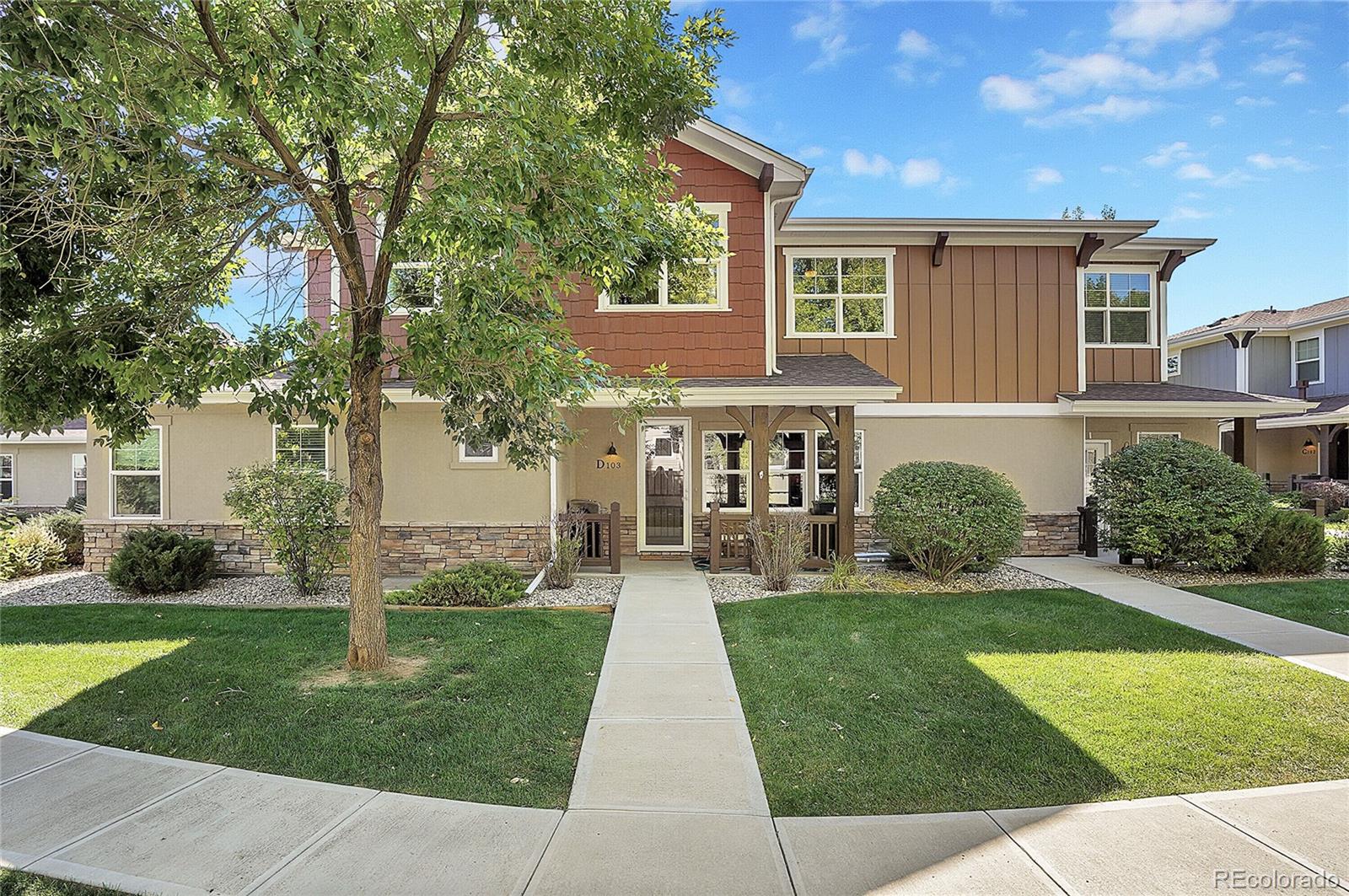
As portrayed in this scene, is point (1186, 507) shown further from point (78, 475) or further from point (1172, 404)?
point (78, 475)

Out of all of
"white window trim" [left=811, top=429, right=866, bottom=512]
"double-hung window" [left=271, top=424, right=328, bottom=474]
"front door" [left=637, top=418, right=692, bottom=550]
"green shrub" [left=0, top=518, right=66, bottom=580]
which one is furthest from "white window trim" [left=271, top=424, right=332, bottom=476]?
"white window trim" [left=811, top=429, right=866, bottom=512]

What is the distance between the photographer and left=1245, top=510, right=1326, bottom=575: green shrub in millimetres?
9953

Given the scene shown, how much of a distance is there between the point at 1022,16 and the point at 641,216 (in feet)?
27.7

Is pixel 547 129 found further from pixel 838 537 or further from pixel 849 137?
pixel 849 137

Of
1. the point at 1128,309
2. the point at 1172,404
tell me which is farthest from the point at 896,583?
the point at 1128,309

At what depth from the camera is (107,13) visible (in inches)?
162

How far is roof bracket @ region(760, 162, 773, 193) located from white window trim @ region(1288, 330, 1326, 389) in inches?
752

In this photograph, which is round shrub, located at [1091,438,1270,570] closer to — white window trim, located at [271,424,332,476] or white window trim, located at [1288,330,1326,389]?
white window trim, located at [271,424,332,476]

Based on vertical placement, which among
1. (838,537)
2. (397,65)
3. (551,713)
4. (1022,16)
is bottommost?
(551,713)

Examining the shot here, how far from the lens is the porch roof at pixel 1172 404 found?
11594 millimetres

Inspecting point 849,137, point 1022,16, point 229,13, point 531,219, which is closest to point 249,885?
point 531,219

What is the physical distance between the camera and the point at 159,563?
945cm

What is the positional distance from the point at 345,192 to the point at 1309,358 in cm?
2535

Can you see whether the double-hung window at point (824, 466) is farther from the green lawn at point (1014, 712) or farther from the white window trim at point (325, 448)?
the white window trim at point (325, 448)
